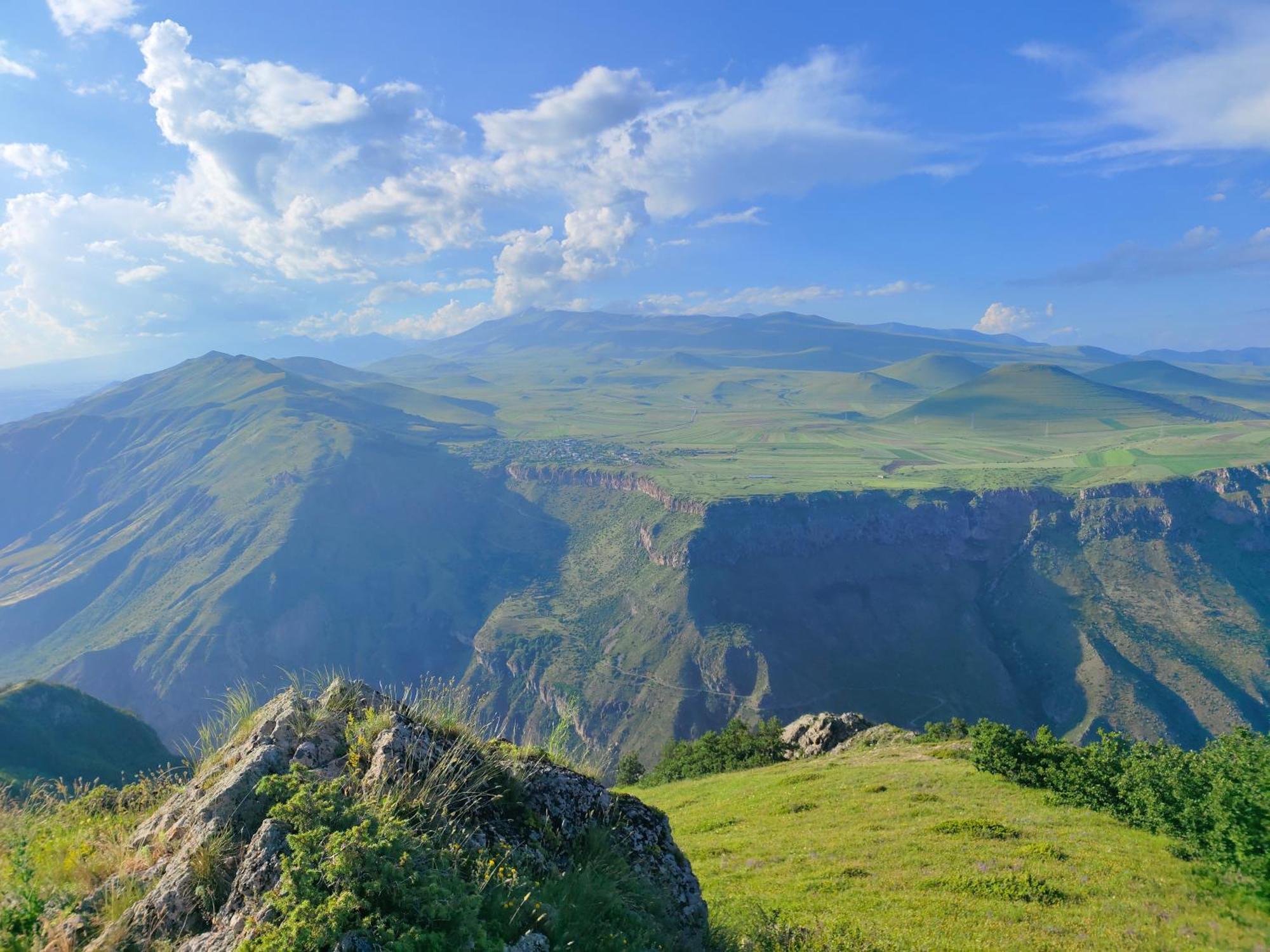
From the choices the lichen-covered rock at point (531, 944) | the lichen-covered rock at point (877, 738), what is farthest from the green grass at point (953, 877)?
the lichen-covered rock at point (877, 738)

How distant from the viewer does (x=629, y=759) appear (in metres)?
67.6

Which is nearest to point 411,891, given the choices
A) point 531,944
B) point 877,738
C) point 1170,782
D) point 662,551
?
point 531,944

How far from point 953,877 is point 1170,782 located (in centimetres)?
1021

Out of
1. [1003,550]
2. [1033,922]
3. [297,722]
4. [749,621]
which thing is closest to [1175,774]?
[1033,922]

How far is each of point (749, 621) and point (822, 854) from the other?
14367cm

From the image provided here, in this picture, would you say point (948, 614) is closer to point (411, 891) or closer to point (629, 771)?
point (629, 771)

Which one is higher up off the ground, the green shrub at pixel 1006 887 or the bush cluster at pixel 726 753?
the green shrub at pixel 1006 887

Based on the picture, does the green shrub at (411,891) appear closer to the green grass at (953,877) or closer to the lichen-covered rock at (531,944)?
the lichen-covered rock at (531,944)

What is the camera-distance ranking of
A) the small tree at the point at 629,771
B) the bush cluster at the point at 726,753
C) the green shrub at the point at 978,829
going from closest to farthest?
the green shrub at the point at 978,829 < the bush cluster at the point at 726,753 < the small tree at the point at 629,771

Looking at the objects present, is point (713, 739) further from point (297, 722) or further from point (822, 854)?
point (297, 722)

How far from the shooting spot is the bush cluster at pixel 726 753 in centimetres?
4959

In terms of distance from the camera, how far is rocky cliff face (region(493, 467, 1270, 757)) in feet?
429

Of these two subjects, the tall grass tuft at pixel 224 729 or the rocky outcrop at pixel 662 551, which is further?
the rocky outcrop at pixel 662 551

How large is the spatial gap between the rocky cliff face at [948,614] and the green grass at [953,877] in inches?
4385
